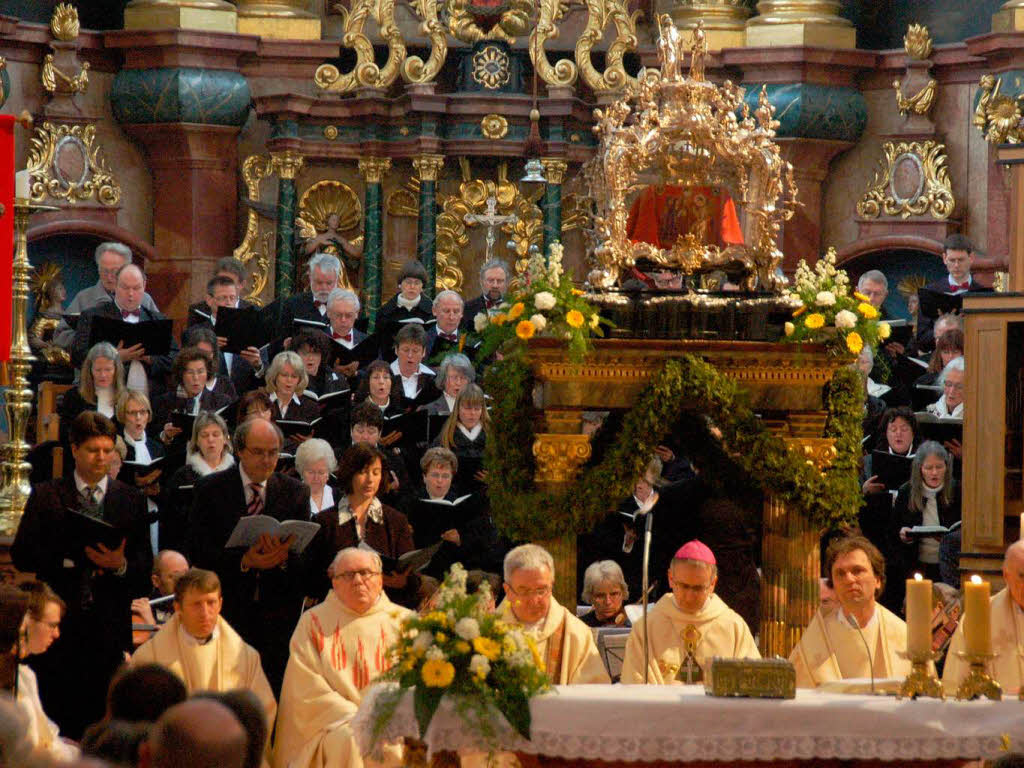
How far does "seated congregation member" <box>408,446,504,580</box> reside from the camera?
11.7 m

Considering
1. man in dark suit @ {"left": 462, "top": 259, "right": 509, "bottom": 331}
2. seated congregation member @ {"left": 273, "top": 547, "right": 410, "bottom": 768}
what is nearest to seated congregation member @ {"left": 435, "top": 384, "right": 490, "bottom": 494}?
man in dark suit @ {"left": 462, "top": 259, "right": 509, "bottom": 331}

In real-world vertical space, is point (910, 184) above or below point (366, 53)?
below

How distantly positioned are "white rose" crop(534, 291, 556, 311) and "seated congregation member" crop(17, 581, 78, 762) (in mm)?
2347

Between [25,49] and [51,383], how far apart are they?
3.48m

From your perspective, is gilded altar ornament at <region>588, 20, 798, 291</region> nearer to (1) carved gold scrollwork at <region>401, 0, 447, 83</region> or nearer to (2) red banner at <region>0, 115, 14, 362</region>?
(2) red banner at <region>0, 115, 14, 362</region>

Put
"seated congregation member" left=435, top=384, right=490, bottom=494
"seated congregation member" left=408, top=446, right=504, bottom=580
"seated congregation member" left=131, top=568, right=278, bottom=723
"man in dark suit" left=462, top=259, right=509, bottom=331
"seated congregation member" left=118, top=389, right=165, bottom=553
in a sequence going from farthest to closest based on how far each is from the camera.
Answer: "man in dark suit" left=462, top=259, right=509, bottom=331, "seated congregation member" left=435, top=384, right=490, bottom=494, "seated congregation member" left=118, top=389, right=165, bottom=553, "seated congregation member" left=408, top=446, right=504, bottom=580, "seated congregation member" left=131, top=568, right=278, bottom=723

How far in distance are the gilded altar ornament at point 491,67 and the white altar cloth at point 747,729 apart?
997cm

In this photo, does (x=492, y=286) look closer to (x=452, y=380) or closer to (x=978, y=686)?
(x=452, y=380)

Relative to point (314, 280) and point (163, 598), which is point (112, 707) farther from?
point (314, 280)

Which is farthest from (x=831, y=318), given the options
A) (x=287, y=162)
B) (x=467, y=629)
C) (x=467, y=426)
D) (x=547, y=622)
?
(x=287, y=162)

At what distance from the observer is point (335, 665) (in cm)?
932

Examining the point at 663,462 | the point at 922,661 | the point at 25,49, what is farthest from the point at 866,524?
the point at 25,49

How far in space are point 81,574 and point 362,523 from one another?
1.26m

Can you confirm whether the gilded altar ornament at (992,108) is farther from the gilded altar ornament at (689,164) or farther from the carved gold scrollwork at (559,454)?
the carved gold scrollwork at (559,454)
